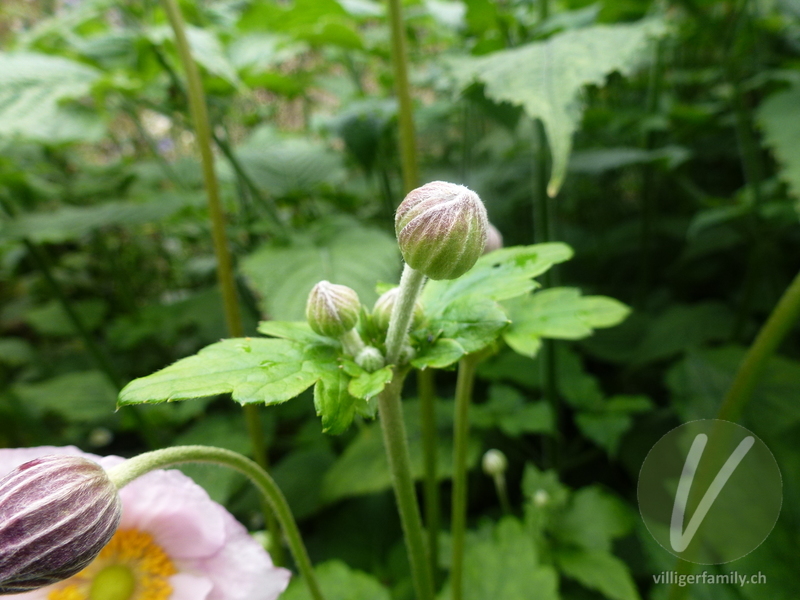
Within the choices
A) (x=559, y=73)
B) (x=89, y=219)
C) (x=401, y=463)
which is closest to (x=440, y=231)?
(x=401, y=463)

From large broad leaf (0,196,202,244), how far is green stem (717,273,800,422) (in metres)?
0.83

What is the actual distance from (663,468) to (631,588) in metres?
0.14

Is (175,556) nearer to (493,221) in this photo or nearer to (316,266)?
(316,266)

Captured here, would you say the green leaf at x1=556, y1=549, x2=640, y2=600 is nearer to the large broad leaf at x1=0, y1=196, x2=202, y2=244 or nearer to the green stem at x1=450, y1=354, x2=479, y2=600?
the green stem at x1=450, y1=354, x2=479, y2=600

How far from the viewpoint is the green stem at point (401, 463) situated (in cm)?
29

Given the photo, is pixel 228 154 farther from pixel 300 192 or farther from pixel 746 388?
pixel 746 388

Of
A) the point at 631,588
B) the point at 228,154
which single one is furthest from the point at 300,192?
the point at 631,588

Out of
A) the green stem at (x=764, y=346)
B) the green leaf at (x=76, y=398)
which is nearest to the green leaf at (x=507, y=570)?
the green stem at (x=764, y=346)

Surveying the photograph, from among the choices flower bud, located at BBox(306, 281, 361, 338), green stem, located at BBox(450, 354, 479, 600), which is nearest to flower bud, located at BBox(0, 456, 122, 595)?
flower bud, located at BBox(306, 281, 361, 338)

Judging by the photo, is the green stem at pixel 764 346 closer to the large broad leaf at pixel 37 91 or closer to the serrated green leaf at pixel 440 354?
the serrated green leaf at pixel 440 354

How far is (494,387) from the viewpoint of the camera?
84 centimetres

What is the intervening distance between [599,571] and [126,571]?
1.73 ft

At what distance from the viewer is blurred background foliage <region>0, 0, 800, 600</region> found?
61 centimetres

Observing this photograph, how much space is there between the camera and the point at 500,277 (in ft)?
1.07
